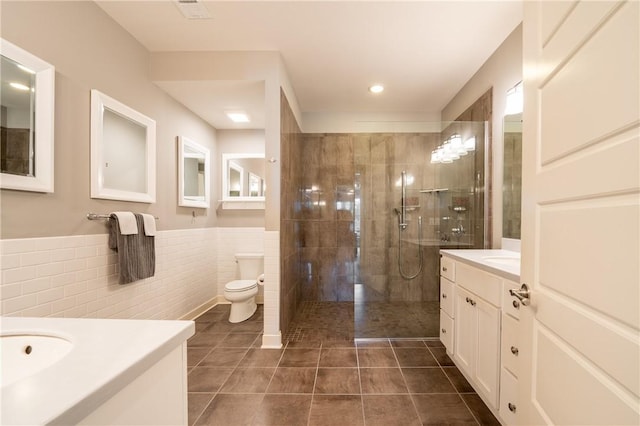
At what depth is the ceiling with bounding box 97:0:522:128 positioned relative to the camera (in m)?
1.84

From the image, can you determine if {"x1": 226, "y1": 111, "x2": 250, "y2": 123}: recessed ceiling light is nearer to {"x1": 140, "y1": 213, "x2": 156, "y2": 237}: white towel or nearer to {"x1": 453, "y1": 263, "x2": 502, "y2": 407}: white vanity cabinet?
{"x1": 140, "y1": 213, "x2": 156, "y2": 237}: white towel

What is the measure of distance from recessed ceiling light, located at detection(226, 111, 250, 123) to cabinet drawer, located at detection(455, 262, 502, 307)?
9.09 ft

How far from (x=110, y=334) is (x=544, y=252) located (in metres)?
1.31

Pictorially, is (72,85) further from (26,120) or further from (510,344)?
(510,344)

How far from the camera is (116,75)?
1.96 m

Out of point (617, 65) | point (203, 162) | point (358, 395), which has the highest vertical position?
point (203, 162)

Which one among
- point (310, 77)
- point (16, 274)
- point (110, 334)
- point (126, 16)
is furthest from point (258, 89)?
point (110, 334)

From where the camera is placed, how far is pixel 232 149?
3.60 meters

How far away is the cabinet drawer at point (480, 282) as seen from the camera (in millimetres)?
1444

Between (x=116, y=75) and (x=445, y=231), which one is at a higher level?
(x=116, y=75)

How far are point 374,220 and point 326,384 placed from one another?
1.75 metres

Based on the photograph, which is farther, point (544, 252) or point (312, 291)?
point (312, 291)

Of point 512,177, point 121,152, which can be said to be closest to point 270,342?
point 121,152

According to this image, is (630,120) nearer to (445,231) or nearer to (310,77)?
(445,231)
